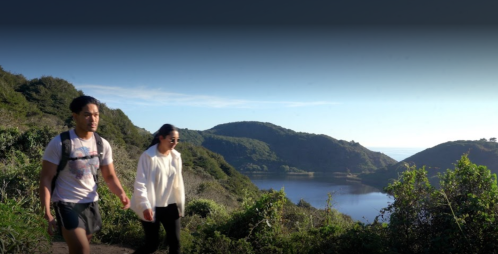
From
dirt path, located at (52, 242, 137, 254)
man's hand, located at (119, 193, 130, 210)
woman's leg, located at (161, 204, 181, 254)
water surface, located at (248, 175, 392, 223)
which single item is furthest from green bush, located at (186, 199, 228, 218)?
man's hand, located at (119, 193, 130, 210)

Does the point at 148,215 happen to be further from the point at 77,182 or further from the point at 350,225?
the point at 350,225

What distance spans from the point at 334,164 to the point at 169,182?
6468cm

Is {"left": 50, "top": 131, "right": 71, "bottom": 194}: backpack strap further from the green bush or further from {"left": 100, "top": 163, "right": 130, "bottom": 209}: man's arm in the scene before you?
the green bush

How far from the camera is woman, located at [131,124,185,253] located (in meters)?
3.22

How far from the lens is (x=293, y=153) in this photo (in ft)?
252

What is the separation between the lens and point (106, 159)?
288 centimetres

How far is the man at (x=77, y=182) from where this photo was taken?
251 cm

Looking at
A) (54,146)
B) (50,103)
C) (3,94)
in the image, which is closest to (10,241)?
(54,146)

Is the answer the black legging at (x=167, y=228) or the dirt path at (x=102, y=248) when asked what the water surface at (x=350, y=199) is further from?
the dirt path at (x=102, y=248)

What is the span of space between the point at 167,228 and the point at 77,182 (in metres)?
1.04

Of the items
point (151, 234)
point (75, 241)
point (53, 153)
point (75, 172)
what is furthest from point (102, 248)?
point (53, 153)

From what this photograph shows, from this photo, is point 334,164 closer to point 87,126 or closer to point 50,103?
point 50,103

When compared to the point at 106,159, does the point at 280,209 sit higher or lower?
lower

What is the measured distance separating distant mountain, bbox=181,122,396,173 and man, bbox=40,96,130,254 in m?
55.5
